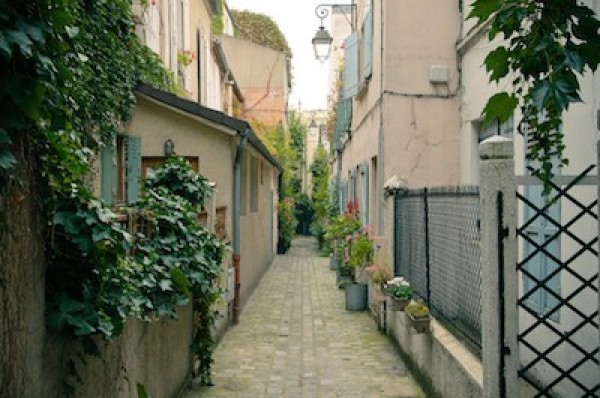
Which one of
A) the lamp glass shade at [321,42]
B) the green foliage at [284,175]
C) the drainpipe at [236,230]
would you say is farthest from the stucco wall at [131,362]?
the green foliage at [284,175]

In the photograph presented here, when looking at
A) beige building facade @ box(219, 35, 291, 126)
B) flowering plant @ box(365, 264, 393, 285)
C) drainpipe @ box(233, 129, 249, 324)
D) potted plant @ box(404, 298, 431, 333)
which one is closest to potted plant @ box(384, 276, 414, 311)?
flowering plant @ box(365, 264, 393, 285)

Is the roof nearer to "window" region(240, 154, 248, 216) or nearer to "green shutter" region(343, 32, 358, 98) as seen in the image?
"window" region(240, 154, 248, 216)

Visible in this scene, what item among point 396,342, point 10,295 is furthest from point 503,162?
point 396,342

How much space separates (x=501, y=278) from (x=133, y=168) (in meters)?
6.24

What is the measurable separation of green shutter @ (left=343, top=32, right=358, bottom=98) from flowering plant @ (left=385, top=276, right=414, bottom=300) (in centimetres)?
591

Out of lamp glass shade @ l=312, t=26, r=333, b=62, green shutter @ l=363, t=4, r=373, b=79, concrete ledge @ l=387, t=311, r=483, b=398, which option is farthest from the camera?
lamp glass shade @ l=312, t=26, r=333, b=62

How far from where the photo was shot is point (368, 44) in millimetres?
11625

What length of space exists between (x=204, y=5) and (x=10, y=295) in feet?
49.8

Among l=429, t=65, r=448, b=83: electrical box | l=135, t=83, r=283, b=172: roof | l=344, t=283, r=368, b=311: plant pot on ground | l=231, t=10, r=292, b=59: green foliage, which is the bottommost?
l=344, t=283, r=368, b=311: plant pot on ground

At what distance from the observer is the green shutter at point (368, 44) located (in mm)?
11367

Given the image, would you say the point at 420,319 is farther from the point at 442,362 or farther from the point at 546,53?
the point at 546,53

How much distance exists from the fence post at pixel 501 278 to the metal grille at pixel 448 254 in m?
1.24

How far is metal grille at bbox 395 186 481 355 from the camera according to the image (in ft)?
17.8

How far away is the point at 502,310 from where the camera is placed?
3838 millimetres
